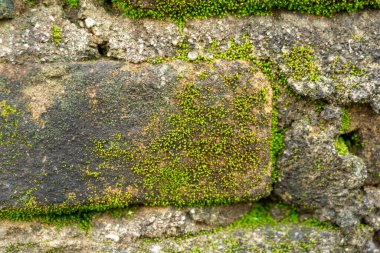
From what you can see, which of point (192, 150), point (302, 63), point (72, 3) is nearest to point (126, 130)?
point (192, 150)

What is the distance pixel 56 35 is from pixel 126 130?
41 cm

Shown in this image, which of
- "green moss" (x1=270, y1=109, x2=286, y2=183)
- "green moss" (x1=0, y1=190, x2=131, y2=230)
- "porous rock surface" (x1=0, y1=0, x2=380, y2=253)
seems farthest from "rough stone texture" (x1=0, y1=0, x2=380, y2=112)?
"green moss" (x1=0, y1=190, x2=131, y2=230)

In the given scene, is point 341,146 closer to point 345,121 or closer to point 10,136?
point 345,121

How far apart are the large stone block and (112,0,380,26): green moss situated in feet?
0.59

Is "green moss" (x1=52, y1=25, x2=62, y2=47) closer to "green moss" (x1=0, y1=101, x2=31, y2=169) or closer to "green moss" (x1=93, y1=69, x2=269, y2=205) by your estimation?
"green moss" (x1=0, y1=101, x2=31, y2=169)

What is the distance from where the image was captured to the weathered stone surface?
136cm

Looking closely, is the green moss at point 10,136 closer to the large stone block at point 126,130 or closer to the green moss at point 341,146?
the large stone block at point 126,130

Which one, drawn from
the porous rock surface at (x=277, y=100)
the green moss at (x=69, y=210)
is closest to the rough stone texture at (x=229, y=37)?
the porous rock surface at (x=277, y=100)

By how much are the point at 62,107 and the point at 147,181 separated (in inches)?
15.6

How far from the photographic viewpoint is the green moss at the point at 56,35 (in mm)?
1397

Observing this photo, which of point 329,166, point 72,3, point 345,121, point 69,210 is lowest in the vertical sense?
point 69,210

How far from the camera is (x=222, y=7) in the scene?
144 cm

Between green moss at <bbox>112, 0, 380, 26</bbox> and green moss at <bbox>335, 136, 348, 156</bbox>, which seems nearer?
green moss at <bbox>112, 0, 380, 26</bbox>

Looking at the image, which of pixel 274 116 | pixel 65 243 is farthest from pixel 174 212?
pixel 274 116
